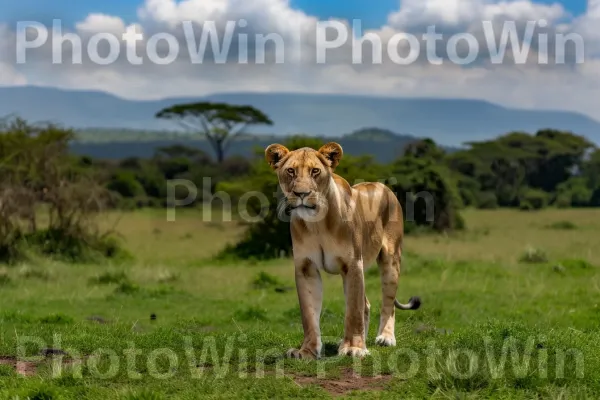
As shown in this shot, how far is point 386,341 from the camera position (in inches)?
330

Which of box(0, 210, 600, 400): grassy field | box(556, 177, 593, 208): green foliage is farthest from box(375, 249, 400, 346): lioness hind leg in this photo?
box(556, 177, 593, 208): green foliage

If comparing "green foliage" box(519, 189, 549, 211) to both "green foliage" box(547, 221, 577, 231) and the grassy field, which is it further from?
the grassy field

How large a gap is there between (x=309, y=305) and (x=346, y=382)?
3.31 feet

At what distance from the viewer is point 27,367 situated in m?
7.83

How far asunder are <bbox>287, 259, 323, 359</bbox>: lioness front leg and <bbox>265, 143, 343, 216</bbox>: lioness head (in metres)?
0.60

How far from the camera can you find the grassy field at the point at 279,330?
6781 millimetres

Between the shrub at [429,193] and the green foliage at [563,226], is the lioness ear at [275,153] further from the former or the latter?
the green foliage at [563,226]

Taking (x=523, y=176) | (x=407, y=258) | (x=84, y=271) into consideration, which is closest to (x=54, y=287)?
(x=84, y=271)

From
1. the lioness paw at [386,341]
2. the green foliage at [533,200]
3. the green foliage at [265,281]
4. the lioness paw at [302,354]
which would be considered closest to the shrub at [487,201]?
the green foliage at [533,200]

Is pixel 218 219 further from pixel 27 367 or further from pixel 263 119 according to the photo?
pixel 27 367

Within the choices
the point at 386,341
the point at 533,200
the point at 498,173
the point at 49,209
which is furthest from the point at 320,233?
the point at 498,173

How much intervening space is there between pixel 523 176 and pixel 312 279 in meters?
43.9

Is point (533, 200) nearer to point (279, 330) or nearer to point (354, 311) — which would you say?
point (279, 330)

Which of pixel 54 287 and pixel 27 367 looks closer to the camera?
pixel 27 367
